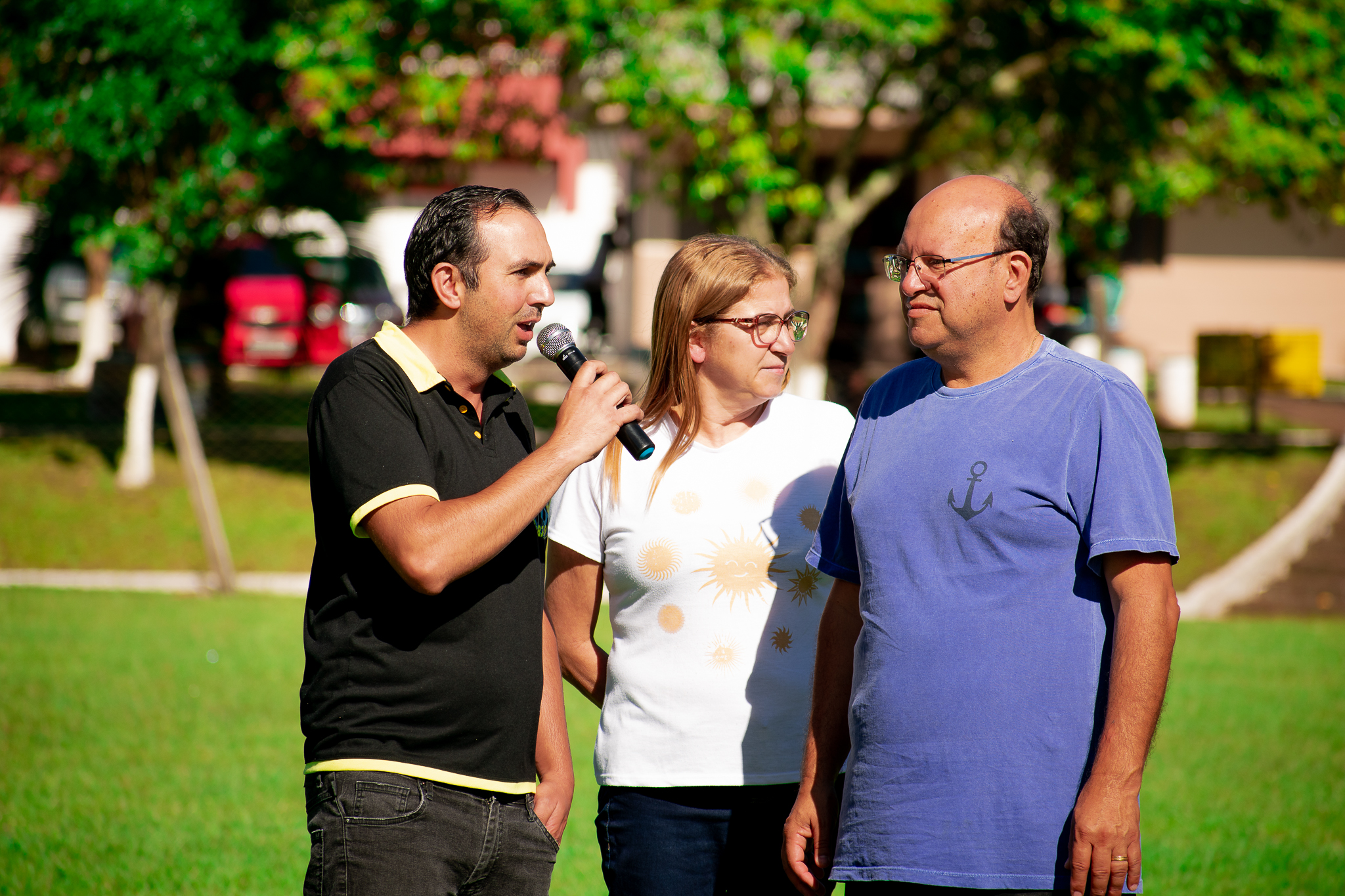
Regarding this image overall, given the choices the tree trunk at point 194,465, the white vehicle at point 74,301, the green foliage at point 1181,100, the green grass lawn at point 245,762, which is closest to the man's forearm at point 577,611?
the green grass lawn at point 245,762

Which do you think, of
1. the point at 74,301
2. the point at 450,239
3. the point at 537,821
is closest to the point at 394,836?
the point at 537,821

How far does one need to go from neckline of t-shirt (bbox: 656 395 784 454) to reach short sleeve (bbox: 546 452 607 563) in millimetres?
179

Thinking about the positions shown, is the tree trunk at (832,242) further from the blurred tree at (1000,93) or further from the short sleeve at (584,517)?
the short sleeve at (584,517)

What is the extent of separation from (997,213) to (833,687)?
1117 mm

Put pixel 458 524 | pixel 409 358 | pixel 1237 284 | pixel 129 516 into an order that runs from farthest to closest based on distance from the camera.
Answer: pixel 1237 284
pixel 129 516
pixel 409 358
pixel 458 524

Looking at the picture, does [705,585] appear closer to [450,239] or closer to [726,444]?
[726,444]

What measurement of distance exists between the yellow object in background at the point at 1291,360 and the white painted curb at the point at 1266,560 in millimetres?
3869

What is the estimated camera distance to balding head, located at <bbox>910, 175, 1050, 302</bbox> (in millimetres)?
2475

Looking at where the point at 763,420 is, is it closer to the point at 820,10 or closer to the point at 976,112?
the point at 820,10

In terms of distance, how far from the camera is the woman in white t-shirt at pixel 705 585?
111 inches

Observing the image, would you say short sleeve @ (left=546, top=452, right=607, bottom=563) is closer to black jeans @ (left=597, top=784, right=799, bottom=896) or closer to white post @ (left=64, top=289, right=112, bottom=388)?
black jeans @ (left=597, top=784, right=799, bottom=896)

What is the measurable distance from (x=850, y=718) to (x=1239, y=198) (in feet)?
49.2

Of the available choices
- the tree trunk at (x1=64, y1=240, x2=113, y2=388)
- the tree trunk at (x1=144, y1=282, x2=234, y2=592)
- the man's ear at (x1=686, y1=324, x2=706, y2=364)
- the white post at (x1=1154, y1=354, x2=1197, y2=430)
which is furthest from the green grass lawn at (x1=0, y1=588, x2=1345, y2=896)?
the tree trunk at (x1=64, y1=240, x2=113, y2=388)

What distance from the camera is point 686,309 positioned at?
3.06 m
